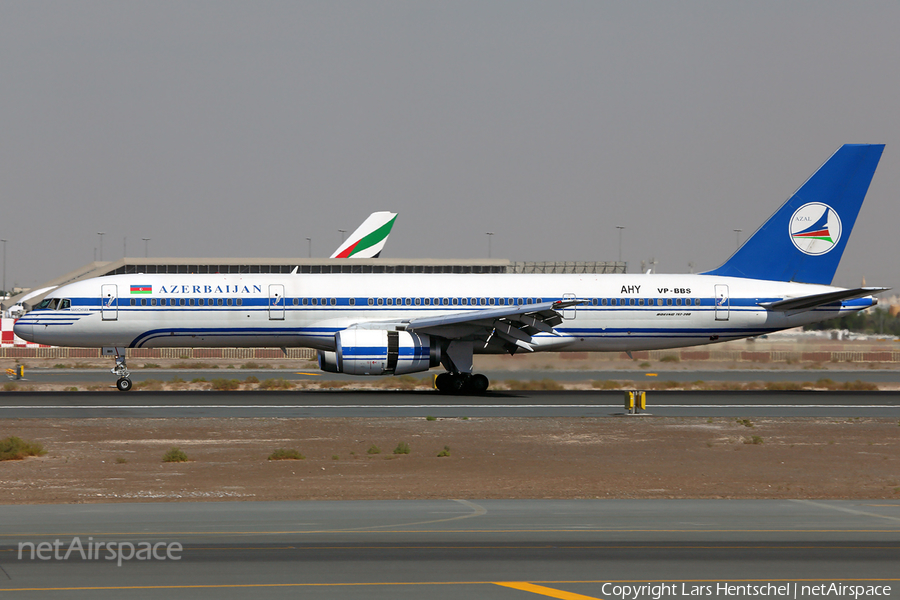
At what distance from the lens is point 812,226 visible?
115ft

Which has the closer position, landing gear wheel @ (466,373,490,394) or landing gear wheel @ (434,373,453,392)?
landing gear wheel @ (466,373,490,394)

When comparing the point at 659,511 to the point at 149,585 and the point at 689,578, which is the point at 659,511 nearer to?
the point at 689,578

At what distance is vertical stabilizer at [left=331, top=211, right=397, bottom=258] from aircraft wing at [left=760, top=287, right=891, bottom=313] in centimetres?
5466

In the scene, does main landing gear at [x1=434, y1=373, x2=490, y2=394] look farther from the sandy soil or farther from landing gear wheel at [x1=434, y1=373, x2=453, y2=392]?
the sandy soil

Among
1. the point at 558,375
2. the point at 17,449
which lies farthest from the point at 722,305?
the point at 17,449

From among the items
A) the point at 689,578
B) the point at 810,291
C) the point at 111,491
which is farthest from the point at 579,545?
the point at 810,291

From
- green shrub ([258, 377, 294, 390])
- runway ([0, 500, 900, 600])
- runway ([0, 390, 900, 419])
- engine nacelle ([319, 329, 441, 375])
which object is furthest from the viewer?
green shrub ([258, 377, 294, 390])

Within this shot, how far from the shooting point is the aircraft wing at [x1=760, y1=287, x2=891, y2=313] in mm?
31875

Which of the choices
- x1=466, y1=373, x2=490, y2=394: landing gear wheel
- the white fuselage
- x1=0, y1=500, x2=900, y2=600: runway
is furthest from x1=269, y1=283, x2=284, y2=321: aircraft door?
x1=0, y1=500, x2=900, y2=600: runway

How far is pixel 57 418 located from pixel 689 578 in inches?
770

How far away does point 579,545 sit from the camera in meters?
10.1

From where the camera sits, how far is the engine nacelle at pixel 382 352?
96.0 ft

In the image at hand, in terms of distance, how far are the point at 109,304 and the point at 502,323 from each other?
43.6 feet

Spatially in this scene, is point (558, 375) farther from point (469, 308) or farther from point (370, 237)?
point (370, 237)
